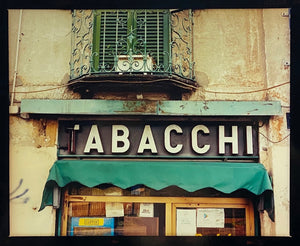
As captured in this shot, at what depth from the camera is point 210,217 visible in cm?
637

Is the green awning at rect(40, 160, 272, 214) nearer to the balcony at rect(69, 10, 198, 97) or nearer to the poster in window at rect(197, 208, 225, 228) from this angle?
the poster in window at rect(197, 208, 225, 228)

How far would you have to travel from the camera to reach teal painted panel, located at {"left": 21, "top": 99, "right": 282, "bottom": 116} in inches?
247

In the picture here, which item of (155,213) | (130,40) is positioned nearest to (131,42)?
(130,40)

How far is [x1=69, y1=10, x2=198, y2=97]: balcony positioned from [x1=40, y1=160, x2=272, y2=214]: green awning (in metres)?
1.28

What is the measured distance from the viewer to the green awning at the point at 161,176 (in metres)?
5.86

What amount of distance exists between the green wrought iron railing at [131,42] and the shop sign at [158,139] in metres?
0.86

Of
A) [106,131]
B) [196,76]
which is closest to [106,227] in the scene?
[106,131]

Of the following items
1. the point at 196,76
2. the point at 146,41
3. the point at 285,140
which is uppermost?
the point at 146,41

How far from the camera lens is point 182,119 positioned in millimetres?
6418

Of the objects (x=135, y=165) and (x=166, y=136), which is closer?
(x=135, y=165)

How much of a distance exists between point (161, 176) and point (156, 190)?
47 cm

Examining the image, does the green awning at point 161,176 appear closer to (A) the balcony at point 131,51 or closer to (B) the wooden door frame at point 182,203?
(B) the wooden door frame at point 182,203
